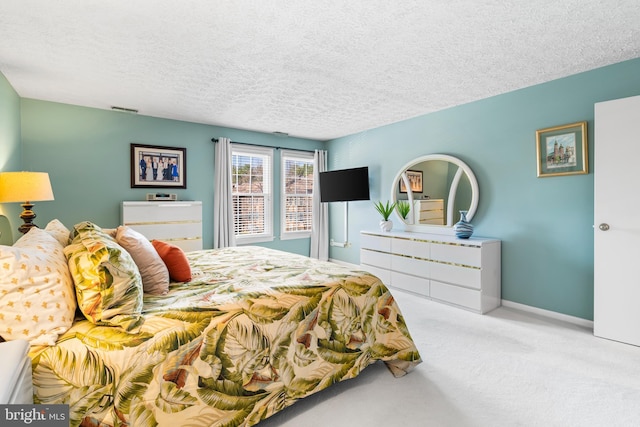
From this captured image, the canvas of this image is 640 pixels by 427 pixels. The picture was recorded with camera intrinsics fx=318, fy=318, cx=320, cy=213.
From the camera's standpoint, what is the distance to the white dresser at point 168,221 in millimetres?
4172

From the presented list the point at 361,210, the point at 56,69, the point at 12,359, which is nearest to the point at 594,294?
the point at 361,210

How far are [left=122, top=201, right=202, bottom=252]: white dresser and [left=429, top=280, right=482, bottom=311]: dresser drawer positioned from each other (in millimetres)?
3301

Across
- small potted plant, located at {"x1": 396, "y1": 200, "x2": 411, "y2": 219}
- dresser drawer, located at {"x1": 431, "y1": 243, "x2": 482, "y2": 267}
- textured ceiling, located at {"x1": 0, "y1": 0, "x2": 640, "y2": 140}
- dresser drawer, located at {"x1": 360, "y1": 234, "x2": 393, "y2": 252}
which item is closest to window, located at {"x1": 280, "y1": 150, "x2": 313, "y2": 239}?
dresser drawer, located at {"x1": 360, "y1": 234, "x2": 393, "y2": 252}

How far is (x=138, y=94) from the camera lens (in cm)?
364

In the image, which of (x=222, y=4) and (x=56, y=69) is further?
(x=56, y=69)

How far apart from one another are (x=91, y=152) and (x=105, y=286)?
11.6 ft

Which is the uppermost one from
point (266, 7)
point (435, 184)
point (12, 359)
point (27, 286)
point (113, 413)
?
point (266, 7)

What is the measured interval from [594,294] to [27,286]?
410 cm

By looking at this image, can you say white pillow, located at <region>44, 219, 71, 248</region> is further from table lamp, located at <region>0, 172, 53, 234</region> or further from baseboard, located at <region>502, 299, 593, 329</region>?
baseboard, located at <region>502, 299, 593, 329</region>

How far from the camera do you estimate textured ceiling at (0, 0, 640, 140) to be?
2059mm

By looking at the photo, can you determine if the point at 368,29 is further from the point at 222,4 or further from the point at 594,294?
the point at 594,294

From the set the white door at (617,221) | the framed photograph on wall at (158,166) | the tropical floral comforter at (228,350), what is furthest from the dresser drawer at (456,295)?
the framed photograph on wall at (158,166)

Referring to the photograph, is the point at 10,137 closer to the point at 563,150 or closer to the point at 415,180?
the point at 415,180

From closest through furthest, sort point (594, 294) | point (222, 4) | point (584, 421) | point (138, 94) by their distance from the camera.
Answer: point (584, 421) < point (222, 4) < point (594, 294) < point (138, 94)
